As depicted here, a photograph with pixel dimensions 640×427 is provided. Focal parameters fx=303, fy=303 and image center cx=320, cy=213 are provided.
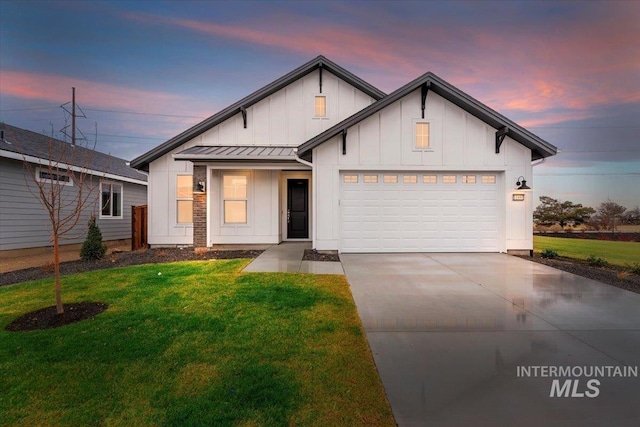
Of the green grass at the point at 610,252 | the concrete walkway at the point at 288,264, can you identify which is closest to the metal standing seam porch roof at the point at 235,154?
the concrete walkway at the point at 288,264

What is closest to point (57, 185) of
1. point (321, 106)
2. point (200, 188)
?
point (200, 188)

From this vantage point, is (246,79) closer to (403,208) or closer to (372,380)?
(403,208)

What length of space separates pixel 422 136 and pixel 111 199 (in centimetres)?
1468

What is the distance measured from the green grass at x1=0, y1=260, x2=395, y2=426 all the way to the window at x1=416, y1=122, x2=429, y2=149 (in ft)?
21.6

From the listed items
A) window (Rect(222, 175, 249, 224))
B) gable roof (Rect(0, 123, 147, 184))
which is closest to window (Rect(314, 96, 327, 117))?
window (Rect(222, 175, 249, 224))

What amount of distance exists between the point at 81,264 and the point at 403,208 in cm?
1031

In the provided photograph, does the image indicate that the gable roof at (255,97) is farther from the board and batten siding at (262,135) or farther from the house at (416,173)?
the house at (416,173)

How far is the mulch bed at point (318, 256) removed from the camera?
9.17 m

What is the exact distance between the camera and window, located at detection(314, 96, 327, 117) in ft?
41.1

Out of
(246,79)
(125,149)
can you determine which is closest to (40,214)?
(246,79)

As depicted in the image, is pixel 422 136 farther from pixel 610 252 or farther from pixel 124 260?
pixel 124 260

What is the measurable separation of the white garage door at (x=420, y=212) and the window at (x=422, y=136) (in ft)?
3.16

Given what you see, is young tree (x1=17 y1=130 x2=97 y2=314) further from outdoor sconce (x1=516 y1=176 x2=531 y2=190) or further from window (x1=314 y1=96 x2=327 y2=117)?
outdoor sconce (x1=516 y1=176 x2=531 y2=190)

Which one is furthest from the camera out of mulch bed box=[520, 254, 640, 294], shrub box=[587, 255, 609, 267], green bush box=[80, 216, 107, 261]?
green bush box=[80, 216, 107, 261]
